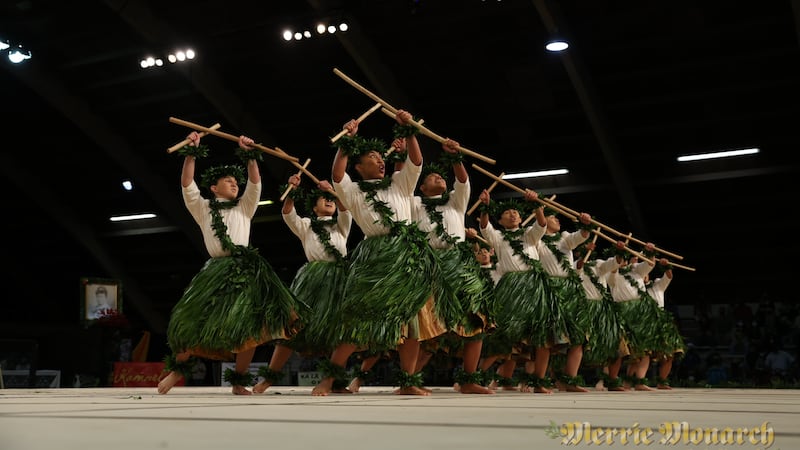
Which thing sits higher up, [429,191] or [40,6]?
[40,6]

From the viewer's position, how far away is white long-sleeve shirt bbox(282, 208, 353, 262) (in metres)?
5.17

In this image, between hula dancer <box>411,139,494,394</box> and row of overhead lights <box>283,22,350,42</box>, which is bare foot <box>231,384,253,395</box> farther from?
row of overhead lights <box>283,22,350,42</box>

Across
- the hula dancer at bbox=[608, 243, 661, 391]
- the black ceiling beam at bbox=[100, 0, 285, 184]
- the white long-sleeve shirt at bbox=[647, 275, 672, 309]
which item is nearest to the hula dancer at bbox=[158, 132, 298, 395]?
the hula dancer at bbox=[608, 243, 661, 391]

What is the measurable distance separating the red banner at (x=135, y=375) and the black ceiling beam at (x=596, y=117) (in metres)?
5.74

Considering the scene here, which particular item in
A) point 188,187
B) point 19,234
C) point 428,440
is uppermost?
point 19,234

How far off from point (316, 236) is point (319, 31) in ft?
16.2

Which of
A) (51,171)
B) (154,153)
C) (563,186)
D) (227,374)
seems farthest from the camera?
(51,171)

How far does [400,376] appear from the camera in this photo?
4.02 metres

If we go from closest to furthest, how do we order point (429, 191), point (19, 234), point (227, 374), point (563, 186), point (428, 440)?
point (428, 440) → point (227, 374) → point (429, 191) → point (563, 186) → point (19, 234)

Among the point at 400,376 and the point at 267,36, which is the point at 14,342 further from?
the point at 400,376

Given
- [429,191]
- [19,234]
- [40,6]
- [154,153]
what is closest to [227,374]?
[429,191]

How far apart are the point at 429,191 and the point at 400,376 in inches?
49.8

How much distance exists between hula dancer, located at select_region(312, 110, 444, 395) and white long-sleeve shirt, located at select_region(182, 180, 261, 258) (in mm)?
645

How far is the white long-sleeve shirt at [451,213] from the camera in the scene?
4672mm
